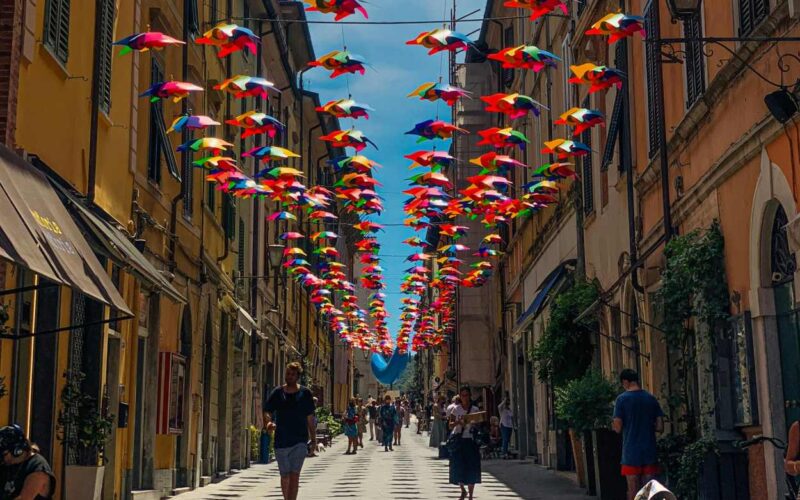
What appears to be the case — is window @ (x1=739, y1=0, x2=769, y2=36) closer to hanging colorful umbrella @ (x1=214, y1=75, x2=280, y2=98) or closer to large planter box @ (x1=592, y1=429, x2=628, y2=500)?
large planter box @ (x1=592, y1=429, x2=628, y2=500)

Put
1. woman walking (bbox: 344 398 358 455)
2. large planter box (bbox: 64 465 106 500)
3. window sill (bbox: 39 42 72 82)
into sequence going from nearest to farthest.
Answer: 1. window sill (bbox: 39 42 72 82)
2. large planter box (bbox: 64 465 106 500)
3. woman walking (bbox: 344 398 358 455)

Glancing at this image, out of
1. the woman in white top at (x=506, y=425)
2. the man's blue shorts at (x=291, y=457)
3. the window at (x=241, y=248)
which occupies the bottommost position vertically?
the man's blue shorts at (x=291, y=457)

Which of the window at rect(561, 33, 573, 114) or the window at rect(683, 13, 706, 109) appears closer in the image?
the window at rect(683, 13, 706, 109)

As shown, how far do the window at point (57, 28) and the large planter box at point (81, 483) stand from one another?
465 cm

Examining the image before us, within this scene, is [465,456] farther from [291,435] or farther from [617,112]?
[617,112]

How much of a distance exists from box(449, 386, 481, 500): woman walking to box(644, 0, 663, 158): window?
4899 millimetres

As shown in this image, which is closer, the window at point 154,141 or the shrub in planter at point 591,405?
the shrub in planter at point 591,405

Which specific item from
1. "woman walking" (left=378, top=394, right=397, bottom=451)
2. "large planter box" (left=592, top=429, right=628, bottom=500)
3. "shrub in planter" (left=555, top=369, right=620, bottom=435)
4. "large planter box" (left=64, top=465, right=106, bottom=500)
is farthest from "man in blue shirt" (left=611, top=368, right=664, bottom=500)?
"woman walking" (left=378, top=394, right=397, bottom=451)

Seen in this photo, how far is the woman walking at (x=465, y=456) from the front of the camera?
16.7m

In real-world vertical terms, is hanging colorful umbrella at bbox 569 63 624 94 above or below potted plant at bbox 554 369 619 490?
above

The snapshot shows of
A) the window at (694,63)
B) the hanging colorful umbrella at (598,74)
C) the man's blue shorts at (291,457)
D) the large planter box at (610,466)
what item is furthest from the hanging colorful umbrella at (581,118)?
the man's blue shorts at (291,457)

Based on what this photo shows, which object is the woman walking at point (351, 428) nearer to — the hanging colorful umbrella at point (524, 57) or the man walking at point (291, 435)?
the hanging colorful umbrella at point (524, 57)

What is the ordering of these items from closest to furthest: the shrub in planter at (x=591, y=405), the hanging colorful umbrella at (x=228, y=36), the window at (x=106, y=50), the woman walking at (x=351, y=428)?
the window at (x=106, y=50), the hanging colorful umbrella at (x=228, y=36), the shrub in planter at (x=591, y=405), the woman walking at (x=351, y=428)

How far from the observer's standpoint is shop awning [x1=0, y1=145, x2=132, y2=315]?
7715mm
